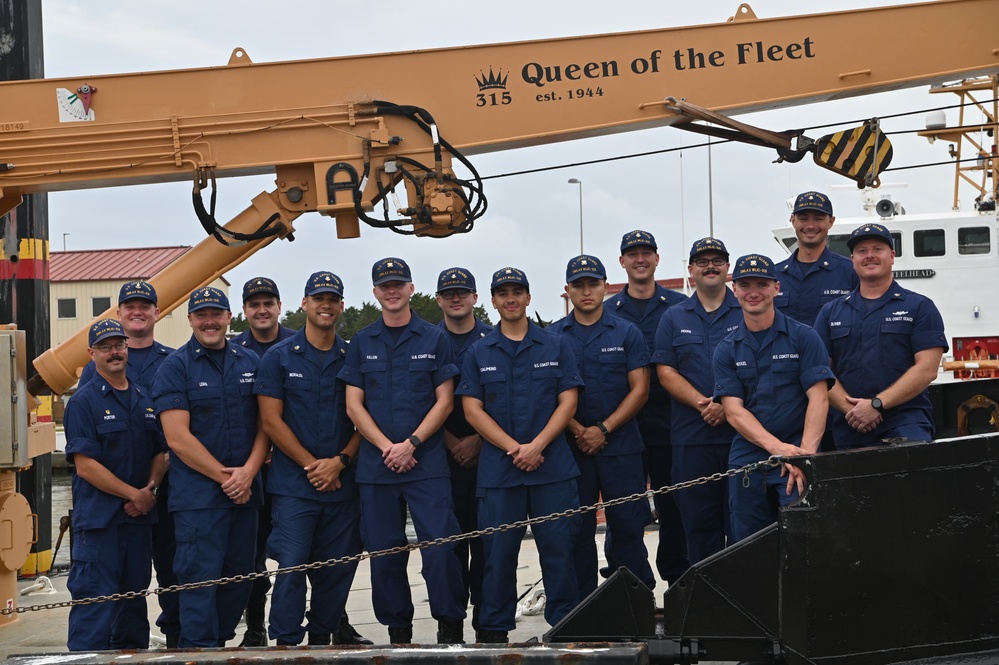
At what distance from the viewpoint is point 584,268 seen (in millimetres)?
6371

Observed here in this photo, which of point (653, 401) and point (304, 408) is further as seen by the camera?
point (653, 401)

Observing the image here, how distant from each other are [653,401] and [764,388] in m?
1.41

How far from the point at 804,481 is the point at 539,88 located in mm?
3014

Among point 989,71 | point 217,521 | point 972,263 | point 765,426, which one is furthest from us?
point 972,263

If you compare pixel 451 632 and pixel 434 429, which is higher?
pixel 434 429

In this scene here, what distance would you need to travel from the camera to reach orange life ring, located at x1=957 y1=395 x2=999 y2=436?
5639 mm

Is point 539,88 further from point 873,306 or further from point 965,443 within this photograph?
point 965,443

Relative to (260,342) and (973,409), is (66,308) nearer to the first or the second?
(260,342)

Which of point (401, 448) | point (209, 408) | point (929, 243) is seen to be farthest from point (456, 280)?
point (929, 243)

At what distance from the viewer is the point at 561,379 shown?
5965mm

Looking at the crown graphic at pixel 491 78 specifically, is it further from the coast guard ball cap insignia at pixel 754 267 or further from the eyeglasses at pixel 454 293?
the coast guard ball cap insignia at pixel 754 267

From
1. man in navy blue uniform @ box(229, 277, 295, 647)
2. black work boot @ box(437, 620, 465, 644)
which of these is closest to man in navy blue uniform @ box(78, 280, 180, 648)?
man in navy blue uniform @ box(229, 277, 295, 647)

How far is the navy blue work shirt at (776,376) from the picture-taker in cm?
528

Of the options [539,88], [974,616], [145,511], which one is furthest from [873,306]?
[145,511]
